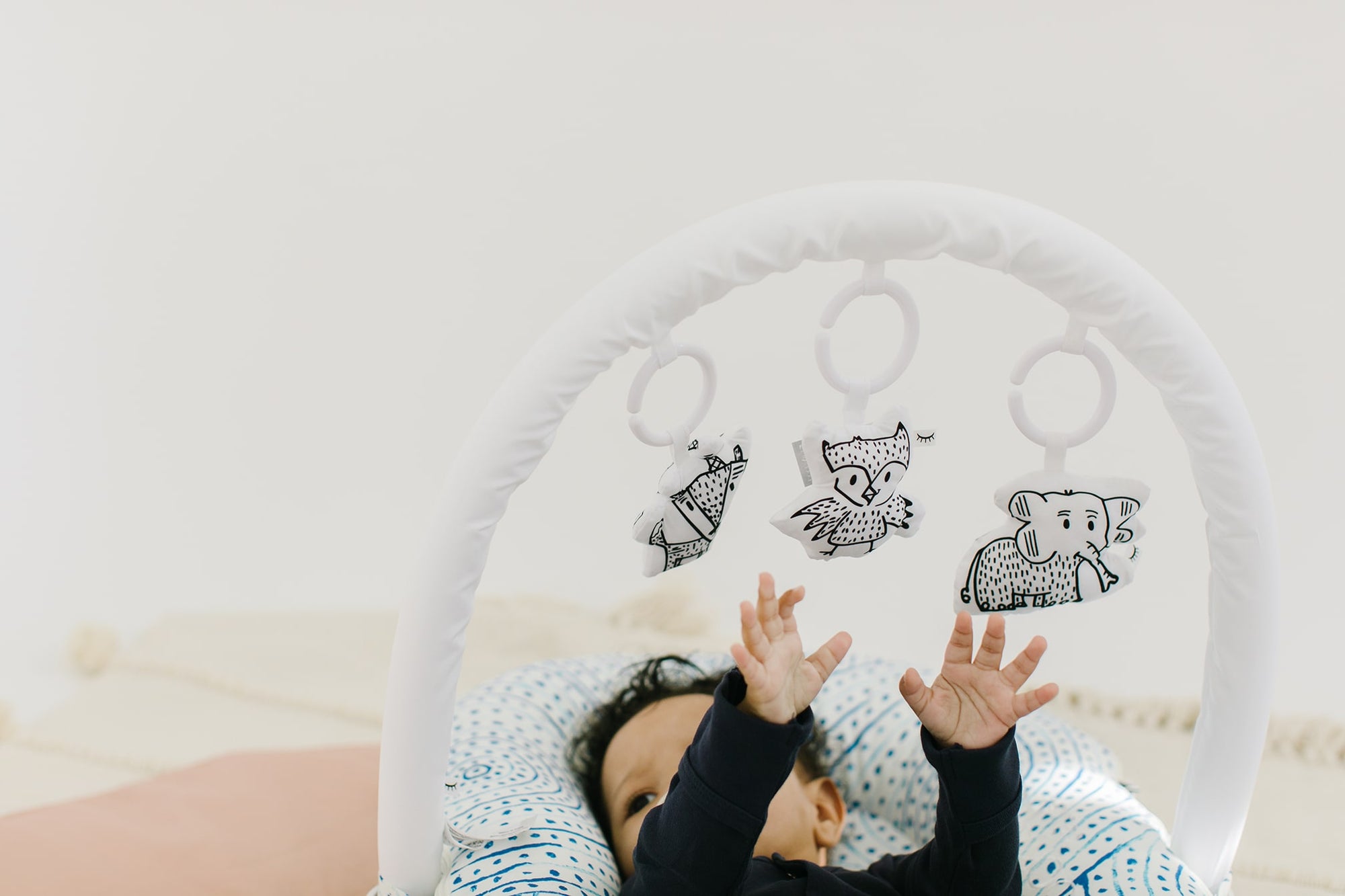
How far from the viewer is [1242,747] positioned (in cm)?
84

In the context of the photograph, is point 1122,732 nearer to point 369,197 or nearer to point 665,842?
point 665,842

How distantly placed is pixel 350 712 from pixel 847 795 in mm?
715

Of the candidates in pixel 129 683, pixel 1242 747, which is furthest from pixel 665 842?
pixel 129 683

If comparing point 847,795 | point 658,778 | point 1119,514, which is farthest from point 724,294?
point 847,795

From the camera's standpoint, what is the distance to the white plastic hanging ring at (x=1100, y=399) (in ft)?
2.33

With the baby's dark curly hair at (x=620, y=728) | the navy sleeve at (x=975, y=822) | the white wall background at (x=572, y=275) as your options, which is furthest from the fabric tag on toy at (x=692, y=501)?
the white wall background at (x=572, y=275)

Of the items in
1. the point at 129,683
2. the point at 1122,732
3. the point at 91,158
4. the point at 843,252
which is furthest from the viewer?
the point at 91,158

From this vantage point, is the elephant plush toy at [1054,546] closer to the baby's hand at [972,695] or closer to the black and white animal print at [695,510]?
the baby's hand at [972,695]

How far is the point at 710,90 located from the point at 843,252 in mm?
1146

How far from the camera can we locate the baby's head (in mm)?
1020

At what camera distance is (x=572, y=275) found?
186cm

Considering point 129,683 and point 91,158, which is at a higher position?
point 91,158

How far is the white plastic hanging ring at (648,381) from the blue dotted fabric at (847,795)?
330 mm

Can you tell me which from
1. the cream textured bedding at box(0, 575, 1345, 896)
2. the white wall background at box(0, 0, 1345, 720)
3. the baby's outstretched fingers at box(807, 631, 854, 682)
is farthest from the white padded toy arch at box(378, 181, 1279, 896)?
the white wall background at box(0, 0, 1345, 720)
